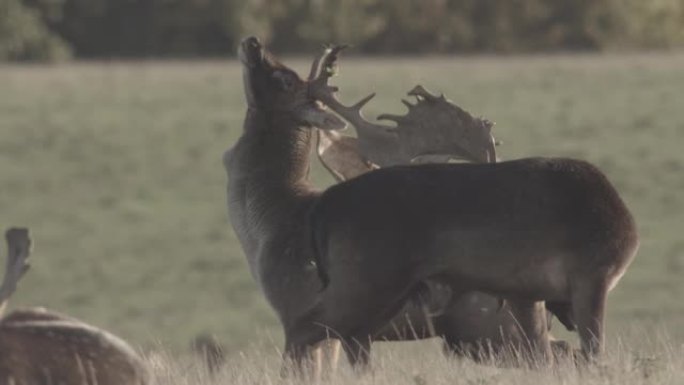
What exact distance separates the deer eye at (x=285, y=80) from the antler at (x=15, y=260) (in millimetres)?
3786

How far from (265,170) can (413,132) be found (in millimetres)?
828

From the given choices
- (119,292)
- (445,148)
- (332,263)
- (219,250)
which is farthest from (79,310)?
(332,263)

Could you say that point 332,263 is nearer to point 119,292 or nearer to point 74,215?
point 119,292

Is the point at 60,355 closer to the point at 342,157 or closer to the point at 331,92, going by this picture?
the point at 331,92

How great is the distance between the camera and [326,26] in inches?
2675

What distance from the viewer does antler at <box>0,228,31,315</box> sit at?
304 inches

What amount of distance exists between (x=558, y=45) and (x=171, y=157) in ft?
100

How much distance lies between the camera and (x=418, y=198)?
381 inches

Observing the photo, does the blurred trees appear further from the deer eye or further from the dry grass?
the dry grass

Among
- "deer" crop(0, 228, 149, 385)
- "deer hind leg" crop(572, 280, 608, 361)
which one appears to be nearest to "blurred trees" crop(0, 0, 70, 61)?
A: "deer hind leg" crop(572, 280, 608, 361)

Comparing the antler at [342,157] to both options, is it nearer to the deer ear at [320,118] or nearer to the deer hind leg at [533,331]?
the deer ear at [320,118]

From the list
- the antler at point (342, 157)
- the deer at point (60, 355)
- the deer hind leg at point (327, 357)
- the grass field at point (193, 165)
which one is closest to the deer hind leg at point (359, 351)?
the deer hind leg at point (327, 357)

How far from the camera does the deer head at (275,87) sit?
11.5 metres

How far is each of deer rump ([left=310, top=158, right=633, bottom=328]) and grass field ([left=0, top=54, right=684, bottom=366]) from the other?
34.4 feet
